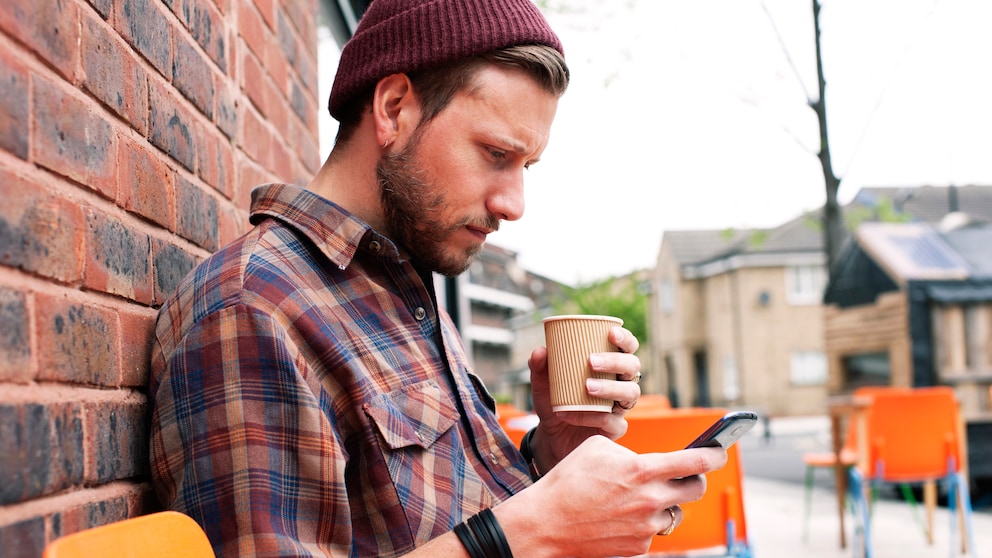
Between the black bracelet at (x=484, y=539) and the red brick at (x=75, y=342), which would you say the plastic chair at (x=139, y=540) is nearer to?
the red brick at (x=75, y=342)

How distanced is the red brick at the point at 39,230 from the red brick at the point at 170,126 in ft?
1.16

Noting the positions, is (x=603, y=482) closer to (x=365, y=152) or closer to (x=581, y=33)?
(x=365, y=152)

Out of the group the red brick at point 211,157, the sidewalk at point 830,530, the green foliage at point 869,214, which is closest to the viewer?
the red brick at point 211,157

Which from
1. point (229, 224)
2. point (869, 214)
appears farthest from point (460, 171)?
point (869, 214)

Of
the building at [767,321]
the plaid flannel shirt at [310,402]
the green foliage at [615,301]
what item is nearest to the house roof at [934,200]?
the building at [767,321]

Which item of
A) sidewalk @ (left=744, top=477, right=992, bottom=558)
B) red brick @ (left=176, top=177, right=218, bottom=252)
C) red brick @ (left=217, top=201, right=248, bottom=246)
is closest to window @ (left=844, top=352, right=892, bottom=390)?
sidewalk @ (left=744, top=477, right=992, bottom=558)

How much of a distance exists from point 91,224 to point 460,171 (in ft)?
2.22

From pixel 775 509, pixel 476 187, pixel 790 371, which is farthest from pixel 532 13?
pixel 790 371

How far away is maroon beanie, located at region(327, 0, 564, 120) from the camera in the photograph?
1621 mm

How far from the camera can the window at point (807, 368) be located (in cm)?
3566

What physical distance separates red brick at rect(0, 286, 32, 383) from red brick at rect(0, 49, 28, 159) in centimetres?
15

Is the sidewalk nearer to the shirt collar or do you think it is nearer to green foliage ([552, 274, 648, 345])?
the shirt collar

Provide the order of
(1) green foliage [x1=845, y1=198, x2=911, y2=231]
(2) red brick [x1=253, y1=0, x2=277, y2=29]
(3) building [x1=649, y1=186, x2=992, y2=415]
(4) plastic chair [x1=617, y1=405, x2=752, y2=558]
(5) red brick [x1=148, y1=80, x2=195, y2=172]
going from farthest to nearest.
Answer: (3) building [x1=649, y1=186, x2=992, y2=415]
(1) green foliage [x1=845, y1=198, x2=911, y2=231]
(4) plastic chair [x1=617, y1=405, x2=752, y2=558]
(2) red brick [x1=253, y1=0, x2=277, y2=29]
(5) red brick [x1=148, y1=80, x2=195, y2=172]

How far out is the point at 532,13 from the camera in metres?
1.73
